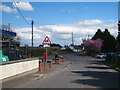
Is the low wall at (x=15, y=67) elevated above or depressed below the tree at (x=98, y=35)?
below

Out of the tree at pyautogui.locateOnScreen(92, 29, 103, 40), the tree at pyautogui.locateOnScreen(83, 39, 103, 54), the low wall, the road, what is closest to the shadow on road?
the road

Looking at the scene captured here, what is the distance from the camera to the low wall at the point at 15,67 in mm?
12571

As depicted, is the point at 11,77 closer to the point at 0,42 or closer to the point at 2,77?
the point at 2,77

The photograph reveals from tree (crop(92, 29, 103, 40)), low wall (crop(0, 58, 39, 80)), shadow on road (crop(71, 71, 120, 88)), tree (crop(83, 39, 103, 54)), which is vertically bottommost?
shadow on road (crop(71, 71, 120, 88))

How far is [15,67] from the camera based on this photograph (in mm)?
14492

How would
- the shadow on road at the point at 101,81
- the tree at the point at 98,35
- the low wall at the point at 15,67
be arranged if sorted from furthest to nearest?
the tree at the point at 98,35 < the low wall at the point at 15,67 < the shadow on road at the point at 101,81

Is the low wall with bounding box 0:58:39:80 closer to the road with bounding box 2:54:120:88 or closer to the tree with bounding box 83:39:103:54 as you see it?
the road with bounding box 2:54:120:88

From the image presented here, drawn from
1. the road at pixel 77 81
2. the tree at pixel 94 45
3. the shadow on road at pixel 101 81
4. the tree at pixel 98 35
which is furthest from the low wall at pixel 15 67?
the tree at pixel 98 35

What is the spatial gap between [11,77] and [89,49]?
236 feet

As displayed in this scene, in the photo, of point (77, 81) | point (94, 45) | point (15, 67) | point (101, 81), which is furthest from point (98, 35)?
point (77, 81)

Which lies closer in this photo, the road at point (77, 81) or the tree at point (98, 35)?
the road at point (77, 81)

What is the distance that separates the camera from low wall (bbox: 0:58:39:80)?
41.2 ft

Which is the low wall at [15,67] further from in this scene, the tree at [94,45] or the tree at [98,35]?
the tree at [98,35]

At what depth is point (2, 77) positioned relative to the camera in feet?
40.9
